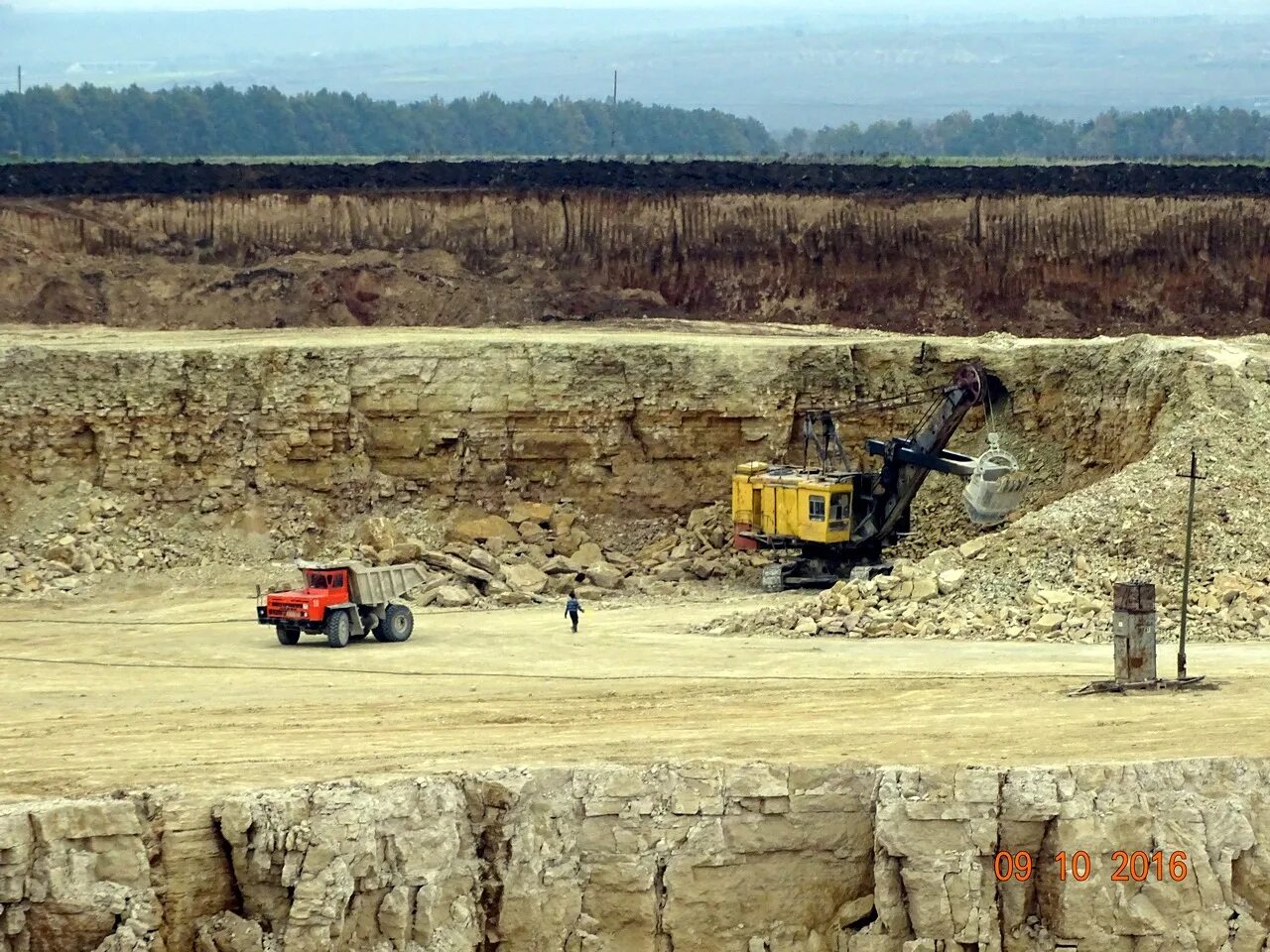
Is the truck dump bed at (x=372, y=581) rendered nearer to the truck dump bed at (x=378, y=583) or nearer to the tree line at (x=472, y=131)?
the truck dump bed at (x=378, y=583)

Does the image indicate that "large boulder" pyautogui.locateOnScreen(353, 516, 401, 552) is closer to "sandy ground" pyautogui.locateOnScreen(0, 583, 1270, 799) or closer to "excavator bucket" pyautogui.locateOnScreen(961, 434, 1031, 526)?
"sandy ground" pyautogui.locateOnScreen(0, 583, 1270, 799)

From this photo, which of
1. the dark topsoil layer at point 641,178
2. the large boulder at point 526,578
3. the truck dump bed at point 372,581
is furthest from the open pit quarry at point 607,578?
the truck dump bed at point 372,581

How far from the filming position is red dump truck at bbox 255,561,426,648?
102 feet

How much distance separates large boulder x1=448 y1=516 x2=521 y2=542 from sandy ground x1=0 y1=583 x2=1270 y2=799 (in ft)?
12.3

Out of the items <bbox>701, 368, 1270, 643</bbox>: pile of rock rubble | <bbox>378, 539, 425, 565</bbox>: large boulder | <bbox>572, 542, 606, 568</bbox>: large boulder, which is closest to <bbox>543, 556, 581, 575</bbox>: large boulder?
<bbox>572, 542, 606, 568</bbox>: large boulder

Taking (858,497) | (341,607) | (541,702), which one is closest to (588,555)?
(858,497)

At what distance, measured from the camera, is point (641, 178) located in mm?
52250

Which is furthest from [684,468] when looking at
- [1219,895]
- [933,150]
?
[933,150]

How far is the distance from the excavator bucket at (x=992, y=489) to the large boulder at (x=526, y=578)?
21.7 ft

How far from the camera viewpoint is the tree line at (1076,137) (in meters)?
112

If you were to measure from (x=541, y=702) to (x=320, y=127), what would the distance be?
75644 millimetres

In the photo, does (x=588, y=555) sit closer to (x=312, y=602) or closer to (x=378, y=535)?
(x=378, y=535)

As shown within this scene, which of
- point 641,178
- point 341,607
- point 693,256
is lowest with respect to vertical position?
point 341,607
